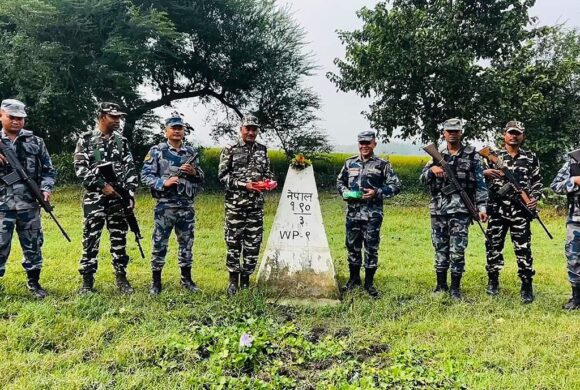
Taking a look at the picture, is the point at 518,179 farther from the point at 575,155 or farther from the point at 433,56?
the point at 433,56

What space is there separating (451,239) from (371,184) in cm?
113

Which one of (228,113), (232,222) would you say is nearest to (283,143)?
(228,113)

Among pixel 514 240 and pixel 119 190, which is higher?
pixel 119 190

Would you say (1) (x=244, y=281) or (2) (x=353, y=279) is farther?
(2) (x=353, y=279)

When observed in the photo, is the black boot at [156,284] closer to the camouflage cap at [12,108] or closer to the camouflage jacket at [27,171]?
the camouflage jacket at [27,171]

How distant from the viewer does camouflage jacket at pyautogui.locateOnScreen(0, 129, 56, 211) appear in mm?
4770

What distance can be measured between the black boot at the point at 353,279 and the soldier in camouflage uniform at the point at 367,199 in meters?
0.09

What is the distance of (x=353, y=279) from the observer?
5996 mm

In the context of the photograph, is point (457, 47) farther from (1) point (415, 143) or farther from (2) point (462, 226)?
(2) point (462, 226)

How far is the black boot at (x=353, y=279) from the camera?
5.92 m

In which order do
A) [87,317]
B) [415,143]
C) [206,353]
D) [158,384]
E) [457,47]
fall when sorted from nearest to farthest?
[158,384] < [206,353] < [87,317] < [457,47] < [415,143]

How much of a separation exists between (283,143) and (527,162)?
1266cm

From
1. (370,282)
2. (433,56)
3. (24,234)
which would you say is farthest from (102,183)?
(433,56)

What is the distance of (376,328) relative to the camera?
4562 mm
